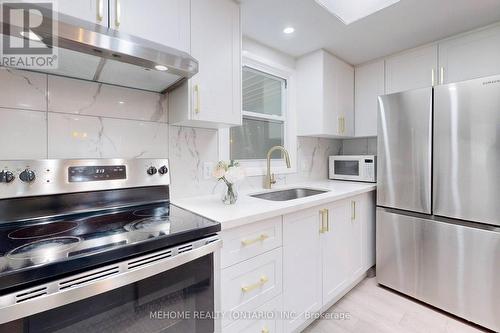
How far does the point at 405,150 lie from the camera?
1.84m

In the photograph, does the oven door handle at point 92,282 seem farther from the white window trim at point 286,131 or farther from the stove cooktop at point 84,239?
the white window trim at point 286,131

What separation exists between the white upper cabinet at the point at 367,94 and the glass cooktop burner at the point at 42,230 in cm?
255

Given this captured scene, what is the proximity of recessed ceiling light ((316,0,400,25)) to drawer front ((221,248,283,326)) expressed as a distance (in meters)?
1.64

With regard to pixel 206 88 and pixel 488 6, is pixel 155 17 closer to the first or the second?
pixel 206 88

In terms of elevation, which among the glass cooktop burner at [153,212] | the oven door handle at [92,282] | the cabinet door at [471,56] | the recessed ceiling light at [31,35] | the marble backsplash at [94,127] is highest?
the cabinet door at [471,56]

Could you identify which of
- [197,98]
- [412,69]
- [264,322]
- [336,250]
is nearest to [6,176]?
[197,98]

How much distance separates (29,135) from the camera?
106 centimetres

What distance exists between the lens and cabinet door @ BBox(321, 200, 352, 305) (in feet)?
5.38

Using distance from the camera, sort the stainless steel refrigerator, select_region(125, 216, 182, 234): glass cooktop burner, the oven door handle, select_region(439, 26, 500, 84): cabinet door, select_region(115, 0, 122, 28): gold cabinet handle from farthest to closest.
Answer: select_region(439, 26, 500, 84): cabinet door → the stainless steel refrigerator → select_region(115, 0, 122, 28): gold cabinet handle → select_region(125, 216, 182, 234): glass cooktop burner → the oven door handle

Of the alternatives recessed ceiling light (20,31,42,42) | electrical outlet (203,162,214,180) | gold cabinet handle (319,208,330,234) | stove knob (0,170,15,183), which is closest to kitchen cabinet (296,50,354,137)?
gold cabinet handle (319,208,330,234)

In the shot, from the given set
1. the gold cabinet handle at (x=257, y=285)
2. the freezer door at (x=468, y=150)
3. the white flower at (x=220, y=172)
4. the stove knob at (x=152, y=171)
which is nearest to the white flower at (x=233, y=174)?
the white flower at (x=220, y=172)

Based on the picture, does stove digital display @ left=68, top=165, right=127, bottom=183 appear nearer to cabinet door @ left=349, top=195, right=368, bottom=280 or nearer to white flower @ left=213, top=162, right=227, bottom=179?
white flower @ left=213, top=162, right=227, bottom=179

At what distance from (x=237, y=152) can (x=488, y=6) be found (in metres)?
2.02

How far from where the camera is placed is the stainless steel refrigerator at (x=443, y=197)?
148cm
